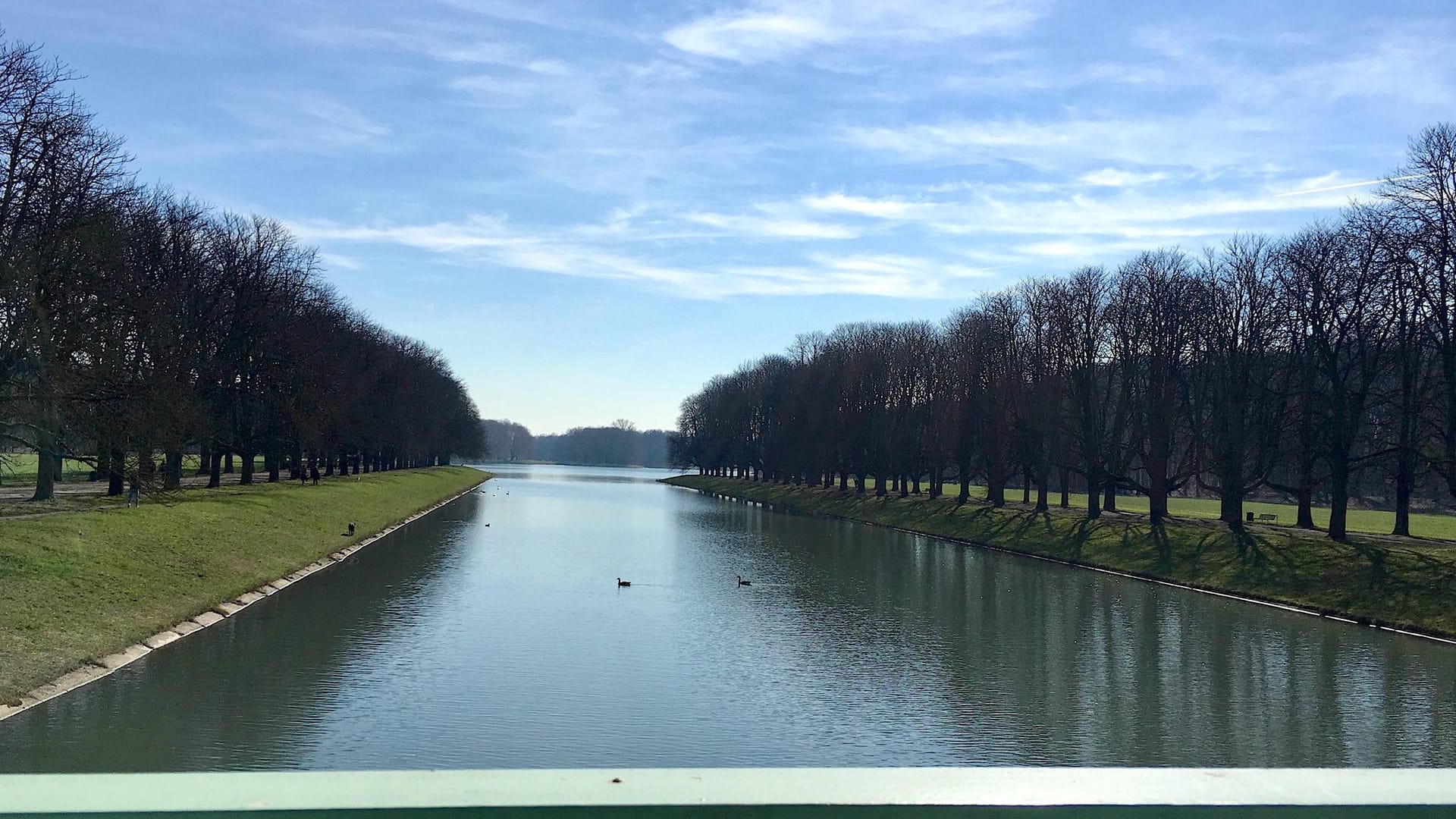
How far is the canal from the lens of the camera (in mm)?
15992

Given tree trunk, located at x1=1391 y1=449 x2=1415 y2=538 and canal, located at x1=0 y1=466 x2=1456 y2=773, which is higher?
tree trunk, located at x1=1391 y1=449 x2=1415 y2=538

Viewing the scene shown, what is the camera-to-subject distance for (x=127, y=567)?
88.9 ft

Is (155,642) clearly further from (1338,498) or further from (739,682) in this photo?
(1338,498)

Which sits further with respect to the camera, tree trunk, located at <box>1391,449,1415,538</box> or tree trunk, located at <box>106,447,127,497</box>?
tree trunk, located at <box>1391,449,1415,538</box>

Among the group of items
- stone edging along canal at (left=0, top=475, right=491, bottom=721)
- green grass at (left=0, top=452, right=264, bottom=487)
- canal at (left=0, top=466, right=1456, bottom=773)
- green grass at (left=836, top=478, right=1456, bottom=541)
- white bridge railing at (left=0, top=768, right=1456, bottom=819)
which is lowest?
canal at (left=0, top=466, right=1456, bottom=773)

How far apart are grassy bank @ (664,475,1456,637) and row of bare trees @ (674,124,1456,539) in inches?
109

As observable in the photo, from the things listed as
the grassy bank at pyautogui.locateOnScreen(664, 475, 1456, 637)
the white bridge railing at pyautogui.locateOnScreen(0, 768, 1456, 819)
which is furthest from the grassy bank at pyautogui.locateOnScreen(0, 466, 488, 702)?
the grassy bank at pyautogui.locateOnScreen(664, 475, 1456, 637)

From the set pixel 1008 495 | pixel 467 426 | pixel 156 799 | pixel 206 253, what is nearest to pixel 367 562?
pixel 206 253

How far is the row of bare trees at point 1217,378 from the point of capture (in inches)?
1724

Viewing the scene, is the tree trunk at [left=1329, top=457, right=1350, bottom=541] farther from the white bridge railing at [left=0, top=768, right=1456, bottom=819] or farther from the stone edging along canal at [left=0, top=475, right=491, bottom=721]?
the white bridge railing at [left=0, top=768, right=1456, bottom=819]

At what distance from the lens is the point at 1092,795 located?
11.5ft

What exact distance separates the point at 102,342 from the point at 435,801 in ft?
123

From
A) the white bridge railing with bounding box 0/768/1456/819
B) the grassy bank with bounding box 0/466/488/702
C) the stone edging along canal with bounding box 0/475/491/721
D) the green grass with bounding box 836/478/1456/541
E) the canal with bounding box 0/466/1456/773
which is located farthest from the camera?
the green grass with bounding box 836/478/1456/541

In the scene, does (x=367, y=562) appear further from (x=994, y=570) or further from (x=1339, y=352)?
(x=1339, y=352)
